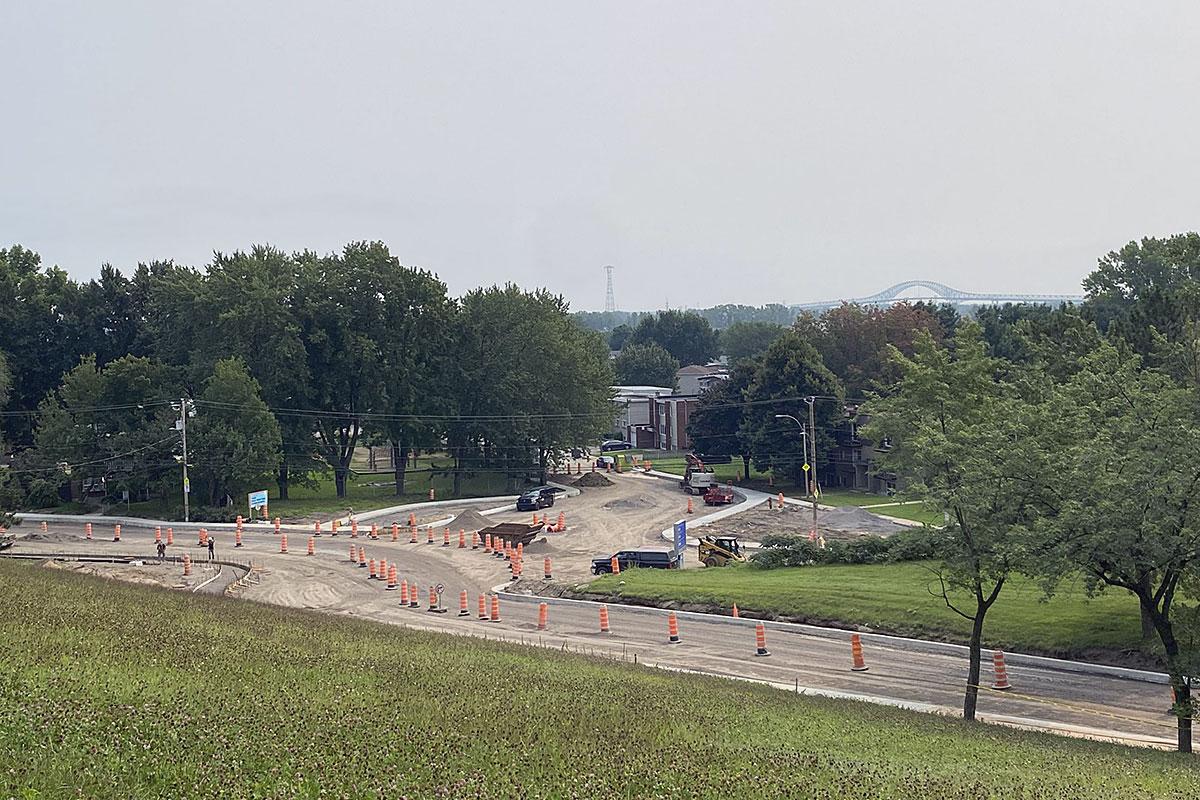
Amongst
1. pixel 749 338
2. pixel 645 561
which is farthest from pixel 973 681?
pixel 749 338

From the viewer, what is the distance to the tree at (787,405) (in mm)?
80812

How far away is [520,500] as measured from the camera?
226ft

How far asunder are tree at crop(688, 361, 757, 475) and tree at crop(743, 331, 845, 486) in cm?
244

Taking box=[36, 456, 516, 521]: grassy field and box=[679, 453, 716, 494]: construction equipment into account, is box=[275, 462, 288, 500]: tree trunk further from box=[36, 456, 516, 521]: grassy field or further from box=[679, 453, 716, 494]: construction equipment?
box=[679, 453, 716, 494]: construction equipment

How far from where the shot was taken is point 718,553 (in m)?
46.6

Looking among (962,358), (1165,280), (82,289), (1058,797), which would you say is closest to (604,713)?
(1058,797)

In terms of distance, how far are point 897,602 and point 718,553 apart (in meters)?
16.2

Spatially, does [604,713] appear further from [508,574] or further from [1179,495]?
[508,574]

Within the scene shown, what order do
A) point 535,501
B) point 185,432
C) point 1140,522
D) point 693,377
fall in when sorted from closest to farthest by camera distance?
point 1140,522 → point 185,432 → point 535,501 → point 693,377

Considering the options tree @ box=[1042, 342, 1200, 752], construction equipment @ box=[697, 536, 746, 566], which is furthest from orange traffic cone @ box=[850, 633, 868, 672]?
construction equipment @ box=[697, 536, 746, 566]

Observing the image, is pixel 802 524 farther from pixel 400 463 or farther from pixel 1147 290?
pixel 400 463

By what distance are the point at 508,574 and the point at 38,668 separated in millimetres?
33143

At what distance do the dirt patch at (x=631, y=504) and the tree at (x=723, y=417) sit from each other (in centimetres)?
1596

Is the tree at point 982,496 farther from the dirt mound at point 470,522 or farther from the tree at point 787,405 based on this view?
the tree at point 787,405
